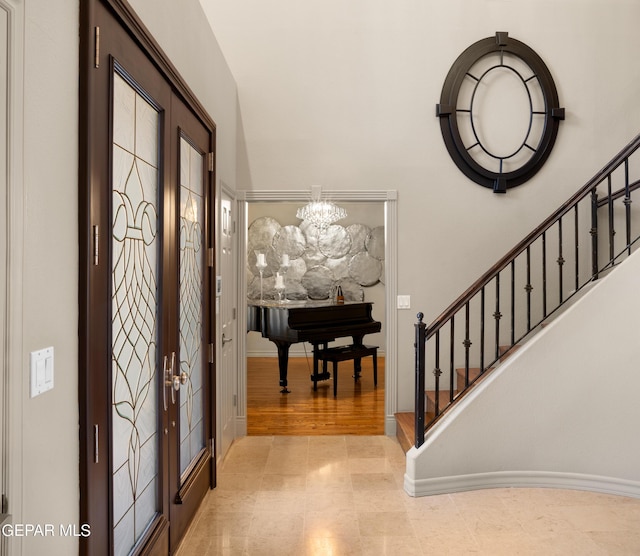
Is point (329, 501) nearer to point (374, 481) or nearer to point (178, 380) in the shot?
point (374, 481)

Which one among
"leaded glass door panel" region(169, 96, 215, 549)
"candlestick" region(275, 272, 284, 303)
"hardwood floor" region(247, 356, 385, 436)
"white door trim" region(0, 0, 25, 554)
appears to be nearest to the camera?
"white door trim" region(0, 0, 25, 554)

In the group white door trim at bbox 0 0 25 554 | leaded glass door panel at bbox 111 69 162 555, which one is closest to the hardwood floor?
leaded glass door panel at bbox 111 69 162 555

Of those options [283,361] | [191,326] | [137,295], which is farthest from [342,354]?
[137,295]

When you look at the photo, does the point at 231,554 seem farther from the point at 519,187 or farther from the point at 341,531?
the point at 519,187

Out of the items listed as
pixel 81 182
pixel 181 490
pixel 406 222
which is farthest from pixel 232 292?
pixel 81 182

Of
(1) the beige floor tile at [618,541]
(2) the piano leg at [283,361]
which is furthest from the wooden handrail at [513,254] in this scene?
(2) the piano leg at [283,361]

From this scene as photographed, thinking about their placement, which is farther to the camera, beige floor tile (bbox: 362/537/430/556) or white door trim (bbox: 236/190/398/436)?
white door trim (bbox: 236/190/398/436)

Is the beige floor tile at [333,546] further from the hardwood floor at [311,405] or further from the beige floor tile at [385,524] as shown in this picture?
the hardwood floor at [311,405]

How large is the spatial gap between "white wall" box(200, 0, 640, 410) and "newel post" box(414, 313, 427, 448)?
1.10 metres

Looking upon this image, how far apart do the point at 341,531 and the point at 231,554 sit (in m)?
0.61

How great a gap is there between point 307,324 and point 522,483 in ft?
10.1

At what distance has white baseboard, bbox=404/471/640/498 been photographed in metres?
3.37

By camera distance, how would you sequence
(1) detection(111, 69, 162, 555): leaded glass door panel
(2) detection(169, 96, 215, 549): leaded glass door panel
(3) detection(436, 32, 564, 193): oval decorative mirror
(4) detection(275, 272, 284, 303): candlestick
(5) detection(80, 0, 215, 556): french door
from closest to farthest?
(5) detection(80, 0, 215, 556): french door
(1) detection(111, 69, 162, 555): leaded glass door panel
(2) detection(169, 96, 215, 549): leaded glass door panel
(3) detection(436, 32, 564, 193): oval decorative mirror
(4) detection(275, 272, 284, 303): candlestick

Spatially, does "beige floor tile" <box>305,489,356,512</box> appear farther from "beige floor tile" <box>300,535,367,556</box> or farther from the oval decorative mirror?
the oval decorative mirror
